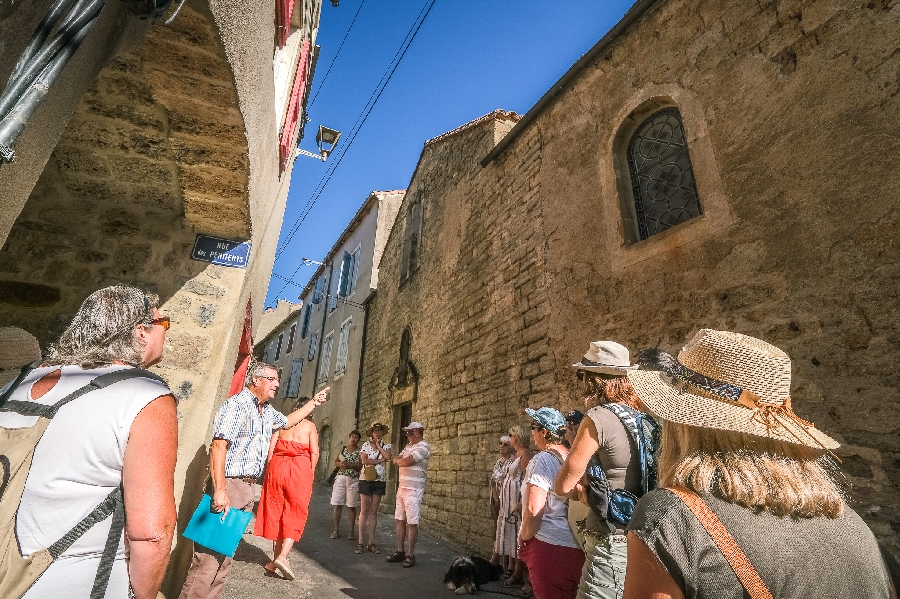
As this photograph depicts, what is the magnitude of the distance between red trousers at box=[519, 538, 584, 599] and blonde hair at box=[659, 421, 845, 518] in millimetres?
1495

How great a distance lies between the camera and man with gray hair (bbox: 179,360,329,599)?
2.57m

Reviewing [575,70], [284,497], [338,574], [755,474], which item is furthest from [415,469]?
[575,70]

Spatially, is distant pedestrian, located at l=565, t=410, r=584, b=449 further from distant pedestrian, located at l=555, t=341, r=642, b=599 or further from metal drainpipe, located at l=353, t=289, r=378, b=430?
metal drainpipe, located at l=353, t=289, r=378, b=430

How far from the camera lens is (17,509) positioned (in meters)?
1.04

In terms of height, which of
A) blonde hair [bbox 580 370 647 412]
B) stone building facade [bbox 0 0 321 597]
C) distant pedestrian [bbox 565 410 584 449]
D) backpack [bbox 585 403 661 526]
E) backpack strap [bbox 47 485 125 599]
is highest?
stone building facade [bbox 0 0 321 597]

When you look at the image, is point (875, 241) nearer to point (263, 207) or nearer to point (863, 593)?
point (863, 593)

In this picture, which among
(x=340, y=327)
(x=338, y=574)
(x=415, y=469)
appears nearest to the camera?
(x=338, y=574)

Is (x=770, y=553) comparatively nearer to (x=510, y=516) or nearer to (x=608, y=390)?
(x=608, y=390)

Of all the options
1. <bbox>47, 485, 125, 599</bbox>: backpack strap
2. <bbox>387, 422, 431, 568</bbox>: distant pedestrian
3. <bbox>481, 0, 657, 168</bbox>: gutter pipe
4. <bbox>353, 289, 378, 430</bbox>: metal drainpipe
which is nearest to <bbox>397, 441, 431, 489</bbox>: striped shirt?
<bbox>387, 422, 431, 568</bbox>: distant pedestrian

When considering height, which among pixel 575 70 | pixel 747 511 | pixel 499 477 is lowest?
pixel 499 477

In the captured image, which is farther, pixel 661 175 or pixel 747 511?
pixel 661 175

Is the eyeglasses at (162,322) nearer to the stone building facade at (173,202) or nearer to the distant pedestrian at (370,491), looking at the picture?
the stone building facade at (173,202)

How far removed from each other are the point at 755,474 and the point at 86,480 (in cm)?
155

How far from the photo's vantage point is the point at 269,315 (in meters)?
25.8
